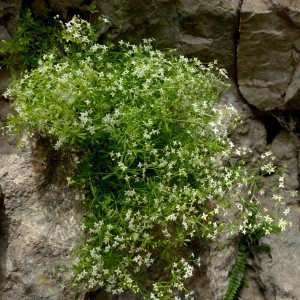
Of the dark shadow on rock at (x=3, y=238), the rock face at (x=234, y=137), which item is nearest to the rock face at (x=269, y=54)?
the rock face at (x=234, y=137)

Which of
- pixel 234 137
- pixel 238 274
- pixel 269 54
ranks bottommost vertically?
pixel 238 274

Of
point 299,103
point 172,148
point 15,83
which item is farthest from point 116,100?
point 299,103

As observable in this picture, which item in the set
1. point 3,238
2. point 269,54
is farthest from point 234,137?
point 3,238

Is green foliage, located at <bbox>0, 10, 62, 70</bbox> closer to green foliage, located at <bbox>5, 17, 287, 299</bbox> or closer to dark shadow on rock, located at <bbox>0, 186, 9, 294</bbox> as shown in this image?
green foliage, located at <bbox>5, 17, 287, 299</bbox>

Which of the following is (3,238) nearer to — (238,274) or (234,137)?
(238,274)

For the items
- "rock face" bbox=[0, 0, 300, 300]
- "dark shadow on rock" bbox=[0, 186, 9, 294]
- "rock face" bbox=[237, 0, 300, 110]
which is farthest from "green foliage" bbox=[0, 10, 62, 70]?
"rock face" bbox=[237, 0, 300, 110]

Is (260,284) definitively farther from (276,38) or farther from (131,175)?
(276,38)
